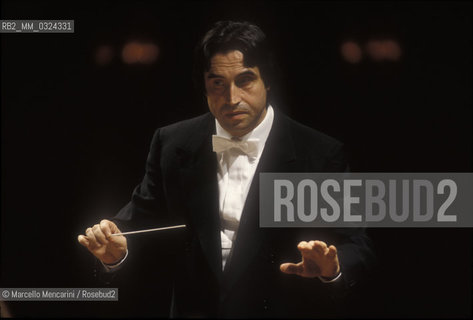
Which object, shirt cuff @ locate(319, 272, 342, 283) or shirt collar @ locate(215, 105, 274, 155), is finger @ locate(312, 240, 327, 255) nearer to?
shirt cuff @ locate(319, 272, 342, 283)

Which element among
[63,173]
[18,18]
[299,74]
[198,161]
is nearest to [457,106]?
[299,74]

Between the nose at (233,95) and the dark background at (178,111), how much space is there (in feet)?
0.70

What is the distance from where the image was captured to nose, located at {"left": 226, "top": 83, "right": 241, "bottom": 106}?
197 centimetres

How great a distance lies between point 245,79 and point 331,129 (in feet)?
1.34

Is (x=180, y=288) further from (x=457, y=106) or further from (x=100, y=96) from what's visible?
(x=457, y=106)

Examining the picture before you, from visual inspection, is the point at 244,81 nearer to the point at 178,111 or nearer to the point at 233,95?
the point at 233,95

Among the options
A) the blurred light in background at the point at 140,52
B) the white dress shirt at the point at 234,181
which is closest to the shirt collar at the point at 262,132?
the white dress shirt at the point at 234,181

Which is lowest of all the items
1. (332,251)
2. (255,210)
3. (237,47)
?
(332,251)

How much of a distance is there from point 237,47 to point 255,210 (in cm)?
60

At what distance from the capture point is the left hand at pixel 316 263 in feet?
5.88

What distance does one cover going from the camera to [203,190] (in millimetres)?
2041

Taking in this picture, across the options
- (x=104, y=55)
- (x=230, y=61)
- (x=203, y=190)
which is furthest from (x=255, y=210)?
(x=104, y=55)

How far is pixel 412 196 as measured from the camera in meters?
2.18

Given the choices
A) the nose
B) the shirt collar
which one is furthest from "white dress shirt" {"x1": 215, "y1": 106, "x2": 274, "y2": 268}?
the nose
